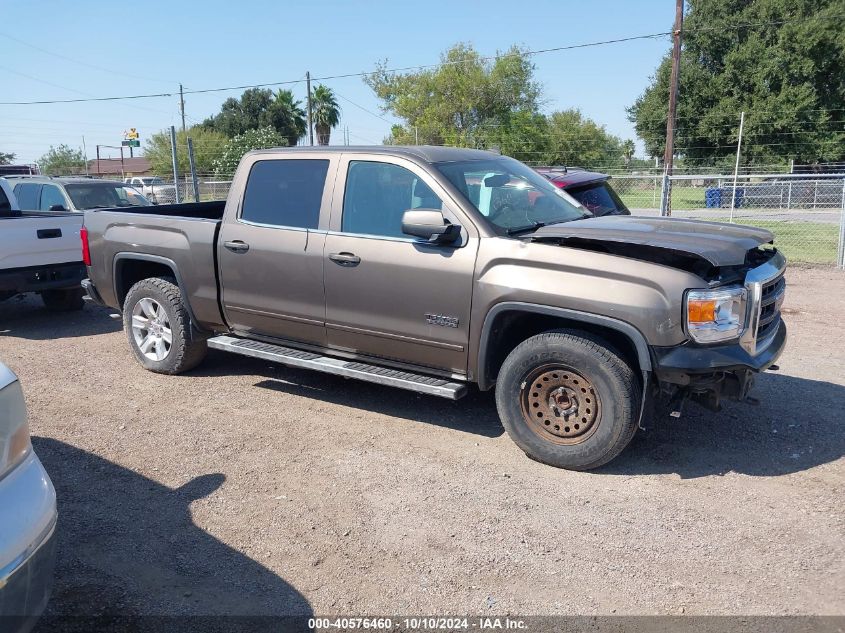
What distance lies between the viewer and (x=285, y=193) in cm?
565

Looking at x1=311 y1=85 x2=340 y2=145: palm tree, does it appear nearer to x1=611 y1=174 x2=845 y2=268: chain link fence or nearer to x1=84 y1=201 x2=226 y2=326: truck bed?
x1=611 y1=174 x2=845 y2=268: chain link fence

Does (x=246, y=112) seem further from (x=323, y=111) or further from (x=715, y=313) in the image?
(x=715, y=313)

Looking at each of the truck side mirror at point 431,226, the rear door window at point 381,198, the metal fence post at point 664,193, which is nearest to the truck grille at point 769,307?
the truck side mirror at point 431,226

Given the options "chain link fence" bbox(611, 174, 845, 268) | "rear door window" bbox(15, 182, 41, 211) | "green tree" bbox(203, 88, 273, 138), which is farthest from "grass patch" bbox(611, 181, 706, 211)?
"green tree" bbox(203, 88, 273, 138)

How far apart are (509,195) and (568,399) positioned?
5.29ft

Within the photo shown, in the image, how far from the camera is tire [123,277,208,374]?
6.29 m

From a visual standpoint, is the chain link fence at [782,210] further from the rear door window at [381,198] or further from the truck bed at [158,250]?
the truck bed at [158,250]

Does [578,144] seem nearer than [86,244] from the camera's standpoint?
No

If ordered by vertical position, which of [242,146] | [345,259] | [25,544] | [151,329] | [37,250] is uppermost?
[242,146]

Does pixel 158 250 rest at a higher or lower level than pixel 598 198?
lower

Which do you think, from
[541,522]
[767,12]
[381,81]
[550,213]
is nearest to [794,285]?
[550,213]

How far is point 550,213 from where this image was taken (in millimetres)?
5301

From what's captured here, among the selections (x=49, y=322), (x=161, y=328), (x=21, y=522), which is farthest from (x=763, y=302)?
(x=49, y=322)

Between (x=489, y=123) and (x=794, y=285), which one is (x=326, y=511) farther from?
(x=489, y=123)
